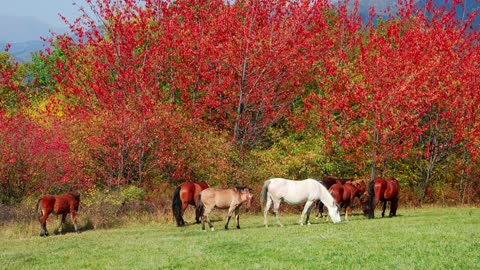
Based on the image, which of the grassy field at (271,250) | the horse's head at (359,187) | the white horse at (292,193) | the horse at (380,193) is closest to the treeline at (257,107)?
the horse's head at (359,187)

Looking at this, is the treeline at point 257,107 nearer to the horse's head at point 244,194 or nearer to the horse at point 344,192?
the horse at point 344,192

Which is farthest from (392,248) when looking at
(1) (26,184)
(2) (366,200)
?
(1) (26,184)

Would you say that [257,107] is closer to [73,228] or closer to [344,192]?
[344,192]

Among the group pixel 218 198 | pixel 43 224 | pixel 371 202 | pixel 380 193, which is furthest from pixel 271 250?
pixel 380 193

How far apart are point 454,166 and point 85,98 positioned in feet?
81.3

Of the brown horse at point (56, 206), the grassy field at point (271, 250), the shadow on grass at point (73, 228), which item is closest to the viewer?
the grassy field at point (271, 250)

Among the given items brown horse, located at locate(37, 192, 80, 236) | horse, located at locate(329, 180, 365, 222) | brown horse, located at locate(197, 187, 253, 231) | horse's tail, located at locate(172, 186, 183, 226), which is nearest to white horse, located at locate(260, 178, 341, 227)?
brown horse, located at locate(197, 187, 253, 231)

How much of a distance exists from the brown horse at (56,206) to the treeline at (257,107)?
6050 mm

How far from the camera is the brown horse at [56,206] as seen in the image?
2256 centimetres

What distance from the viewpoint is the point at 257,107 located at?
39.1m

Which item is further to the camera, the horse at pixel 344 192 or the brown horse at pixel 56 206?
the horse at pixel 344 192

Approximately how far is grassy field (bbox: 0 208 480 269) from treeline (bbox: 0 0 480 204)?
12.4 meters

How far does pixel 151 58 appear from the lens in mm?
36812

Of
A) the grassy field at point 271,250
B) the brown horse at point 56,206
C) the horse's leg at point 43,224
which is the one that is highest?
the brown horse at point 56,206
